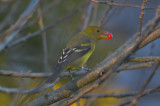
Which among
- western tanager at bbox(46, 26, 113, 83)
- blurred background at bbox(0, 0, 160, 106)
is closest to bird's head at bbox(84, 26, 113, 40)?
western tanager at bbox(46, 26, 113, 83)

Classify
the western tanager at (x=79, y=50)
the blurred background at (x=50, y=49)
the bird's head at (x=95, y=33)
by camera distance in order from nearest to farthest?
1. the western tanager at (x=79, y=50)
2. the bird's head at (x=95, y=33)
3. the blurred background at (x=50, y=49)

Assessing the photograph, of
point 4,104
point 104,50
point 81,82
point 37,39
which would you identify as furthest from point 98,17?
point 81,82

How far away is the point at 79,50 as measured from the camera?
3945 mm

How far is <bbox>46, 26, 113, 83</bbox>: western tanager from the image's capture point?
11.5 ft

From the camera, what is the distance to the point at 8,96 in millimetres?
4590

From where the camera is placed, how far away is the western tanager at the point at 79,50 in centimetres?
351

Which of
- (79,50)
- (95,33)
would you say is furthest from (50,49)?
(79,50)

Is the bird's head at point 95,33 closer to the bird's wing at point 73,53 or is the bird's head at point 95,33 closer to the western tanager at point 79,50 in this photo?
the western tanager at point 79,50

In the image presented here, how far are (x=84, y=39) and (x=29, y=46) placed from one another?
1891 mm

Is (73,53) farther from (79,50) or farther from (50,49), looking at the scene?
(50,49)

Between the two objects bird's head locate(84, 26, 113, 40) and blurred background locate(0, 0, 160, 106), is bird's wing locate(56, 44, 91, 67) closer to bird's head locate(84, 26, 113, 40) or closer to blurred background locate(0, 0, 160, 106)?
bird's head locate(84, 26, 113, 40)

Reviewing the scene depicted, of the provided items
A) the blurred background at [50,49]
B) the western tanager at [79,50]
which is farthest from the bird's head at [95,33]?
the blurred background at [50,49]

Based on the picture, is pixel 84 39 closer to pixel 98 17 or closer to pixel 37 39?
pixel 37 39

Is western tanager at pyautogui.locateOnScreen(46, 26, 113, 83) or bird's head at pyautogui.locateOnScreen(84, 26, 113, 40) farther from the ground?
bird's head at pyautogui.locateOnScreen(84, 26, 113, 40)
